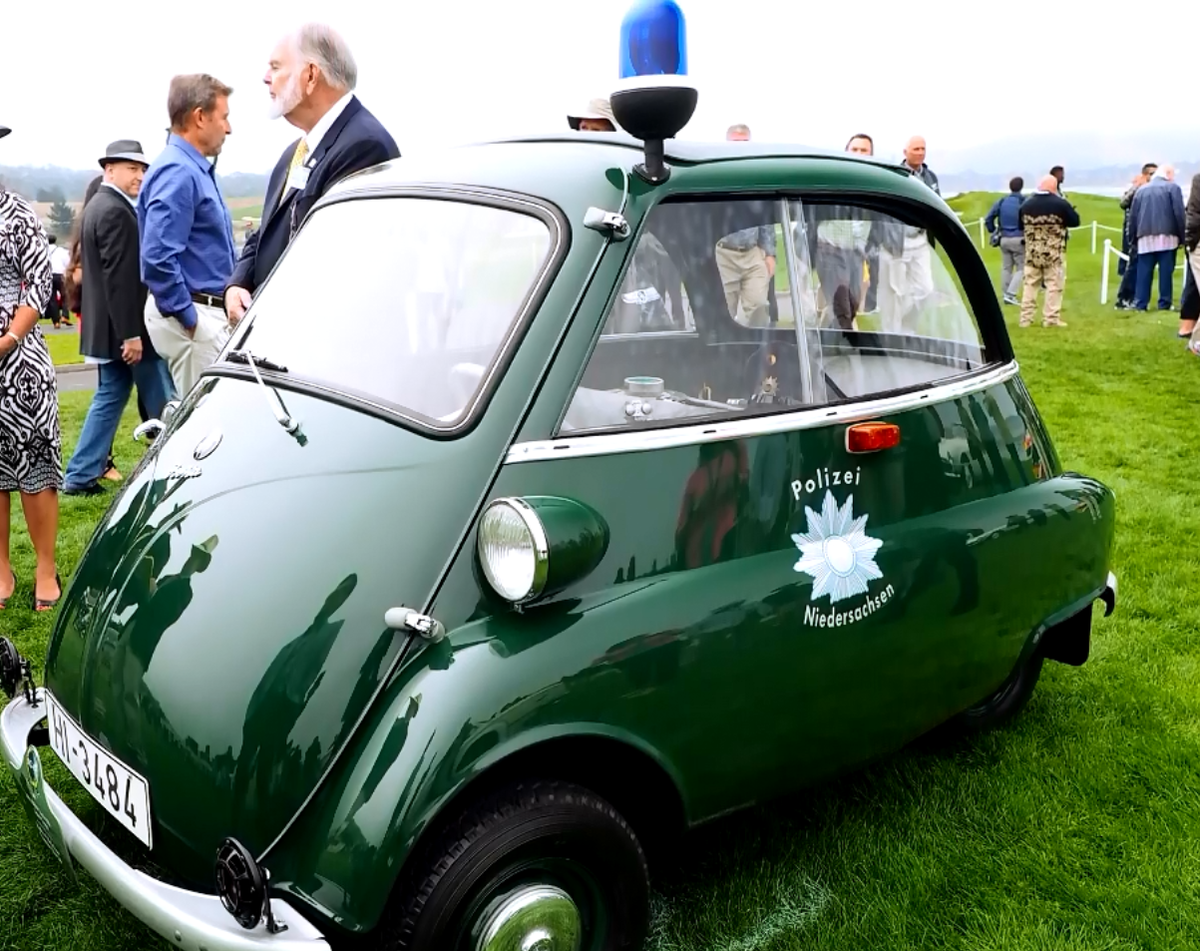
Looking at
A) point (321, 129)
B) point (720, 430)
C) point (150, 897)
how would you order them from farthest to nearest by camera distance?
point (321, 129)
point (720, 430)
point (150, 897)

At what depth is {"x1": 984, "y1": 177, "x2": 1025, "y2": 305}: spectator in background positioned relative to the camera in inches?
597

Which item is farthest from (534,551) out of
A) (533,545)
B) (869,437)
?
(869,437)

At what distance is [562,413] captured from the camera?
2250 mm

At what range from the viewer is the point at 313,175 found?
3.85 metres

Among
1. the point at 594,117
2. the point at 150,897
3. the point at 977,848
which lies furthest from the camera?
the point at 594,117

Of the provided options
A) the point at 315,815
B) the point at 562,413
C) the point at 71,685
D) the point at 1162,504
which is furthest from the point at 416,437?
the point at 1162,504

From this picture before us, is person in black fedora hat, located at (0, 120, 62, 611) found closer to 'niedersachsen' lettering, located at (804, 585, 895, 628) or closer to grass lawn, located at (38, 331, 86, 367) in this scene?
'niedersachsen' lettering, located at (804, 585, 895, 628)

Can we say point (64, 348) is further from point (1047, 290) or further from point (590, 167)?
point (590, 167)

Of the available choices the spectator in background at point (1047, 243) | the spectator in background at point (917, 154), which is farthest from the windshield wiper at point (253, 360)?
the spectator in background at point (1047, 243)

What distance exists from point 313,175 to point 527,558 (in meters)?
2.33

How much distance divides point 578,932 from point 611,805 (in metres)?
0.26

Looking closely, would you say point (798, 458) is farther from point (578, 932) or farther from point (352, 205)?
point (352, 205)

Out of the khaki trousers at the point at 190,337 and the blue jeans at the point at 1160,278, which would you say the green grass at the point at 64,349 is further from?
the blue jeans at the point at 1160,278

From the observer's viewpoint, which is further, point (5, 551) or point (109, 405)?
point (109, 405)
